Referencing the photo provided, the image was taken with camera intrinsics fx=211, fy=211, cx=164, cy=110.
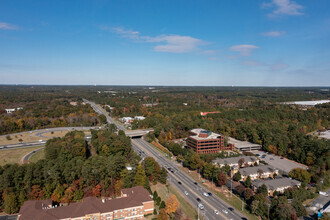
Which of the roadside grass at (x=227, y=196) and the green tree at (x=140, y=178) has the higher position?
the green tree at (x=140, y=178)

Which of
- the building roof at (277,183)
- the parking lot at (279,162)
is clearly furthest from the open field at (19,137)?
the parking lot at (279,162)

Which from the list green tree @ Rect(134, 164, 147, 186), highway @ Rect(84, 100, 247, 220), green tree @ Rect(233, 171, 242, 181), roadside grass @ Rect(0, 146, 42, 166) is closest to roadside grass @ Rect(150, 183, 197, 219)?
highway @ Rect(84, 100, 247, 220)

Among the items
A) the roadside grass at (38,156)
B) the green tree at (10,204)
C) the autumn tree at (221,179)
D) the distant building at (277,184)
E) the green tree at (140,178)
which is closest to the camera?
the green tree at (10,204)

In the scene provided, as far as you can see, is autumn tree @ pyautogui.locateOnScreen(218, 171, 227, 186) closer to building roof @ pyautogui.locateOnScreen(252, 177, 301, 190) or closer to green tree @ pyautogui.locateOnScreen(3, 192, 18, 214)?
building roof @ pyautogui.locateOnScreen(252, 177, 301, 190)

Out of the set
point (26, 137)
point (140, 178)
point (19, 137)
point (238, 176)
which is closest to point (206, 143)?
point (238, 176)

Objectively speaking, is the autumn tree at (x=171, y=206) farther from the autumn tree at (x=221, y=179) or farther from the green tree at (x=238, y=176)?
the green tree at (x=238, y=176)

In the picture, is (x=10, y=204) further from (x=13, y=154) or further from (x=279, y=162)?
(x=279, y=162)
